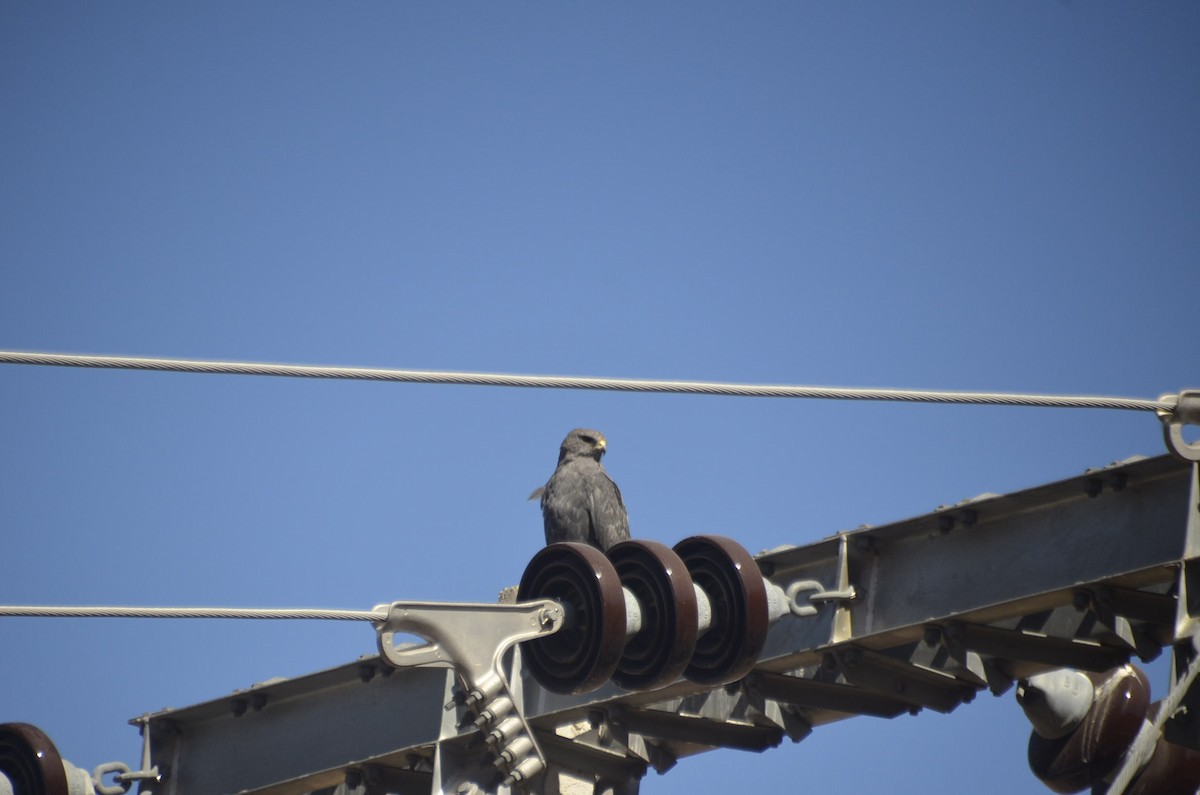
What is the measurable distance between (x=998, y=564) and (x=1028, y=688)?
78cm

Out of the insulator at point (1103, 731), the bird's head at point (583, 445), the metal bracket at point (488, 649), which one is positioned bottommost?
the insulator at point (1103, 731)

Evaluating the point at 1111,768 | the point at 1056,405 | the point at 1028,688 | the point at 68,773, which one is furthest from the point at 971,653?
the point at 68,773

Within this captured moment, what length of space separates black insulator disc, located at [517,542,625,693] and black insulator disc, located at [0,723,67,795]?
221cm

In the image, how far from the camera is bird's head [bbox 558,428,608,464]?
11.6 meters

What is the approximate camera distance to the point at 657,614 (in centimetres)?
641

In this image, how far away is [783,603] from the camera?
6965 mm

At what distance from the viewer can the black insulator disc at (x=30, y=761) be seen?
709 cm

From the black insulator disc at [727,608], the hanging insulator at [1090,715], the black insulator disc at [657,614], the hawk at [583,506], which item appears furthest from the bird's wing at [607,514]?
the black insulator disc at [657,614]

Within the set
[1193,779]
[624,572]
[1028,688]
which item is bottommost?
[1193,779]

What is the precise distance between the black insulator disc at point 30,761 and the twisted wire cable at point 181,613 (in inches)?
43.8

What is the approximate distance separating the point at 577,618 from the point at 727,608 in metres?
0.64

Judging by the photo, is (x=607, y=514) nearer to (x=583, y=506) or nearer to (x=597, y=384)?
(x=583, y=506)

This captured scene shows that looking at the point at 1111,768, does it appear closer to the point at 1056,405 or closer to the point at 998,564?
the point at 998,564

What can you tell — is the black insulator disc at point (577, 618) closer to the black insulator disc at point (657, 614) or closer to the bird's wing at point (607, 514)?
the black insulator disc at point (657, 614)
